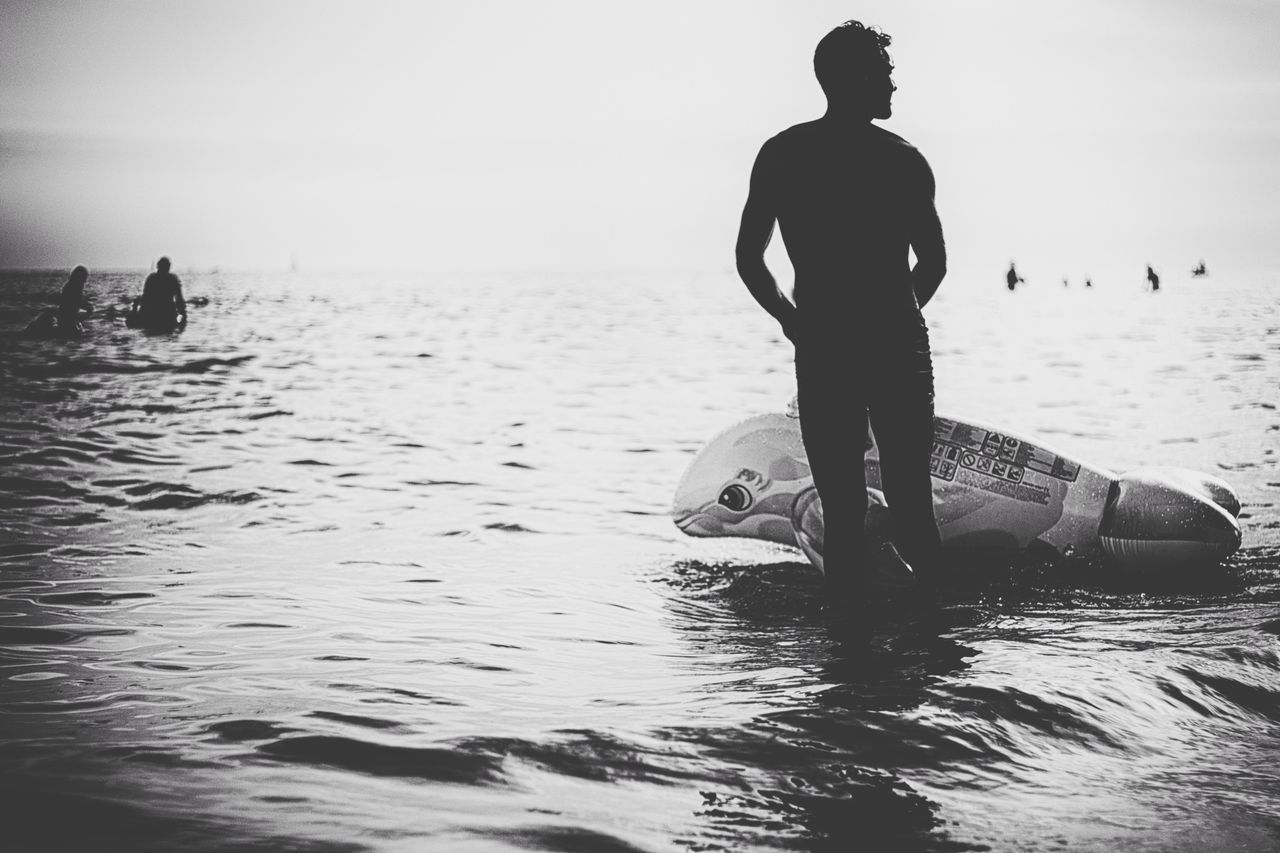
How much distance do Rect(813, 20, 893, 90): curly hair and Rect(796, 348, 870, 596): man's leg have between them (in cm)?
105

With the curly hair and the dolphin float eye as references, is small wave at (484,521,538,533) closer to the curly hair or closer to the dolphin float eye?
the dolphin float eye

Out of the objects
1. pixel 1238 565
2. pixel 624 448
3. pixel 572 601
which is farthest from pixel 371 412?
pixel 1238 565

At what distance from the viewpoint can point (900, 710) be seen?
3.20 meters

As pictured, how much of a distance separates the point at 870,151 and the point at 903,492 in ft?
4.30

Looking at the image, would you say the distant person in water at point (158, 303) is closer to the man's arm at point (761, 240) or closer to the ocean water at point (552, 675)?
the ocean water at point (552, 675)

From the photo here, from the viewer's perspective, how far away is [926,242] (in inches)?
163

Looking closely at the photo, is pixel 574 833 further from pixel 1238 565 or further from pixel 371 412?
pixel 371 412

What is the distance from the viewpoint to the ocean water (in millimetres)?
2486

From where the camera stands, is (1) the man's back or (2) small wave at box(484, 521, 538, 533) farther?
(2) small wave at box(484, 521, 538, 533)

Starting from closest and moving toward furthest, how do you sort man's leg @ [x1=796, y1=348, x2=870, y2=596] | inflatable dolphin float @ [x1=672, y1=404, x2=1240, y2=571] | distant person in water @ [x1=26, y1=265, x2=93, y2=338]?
man's leg @ [x1=796, y1=348, x2=870, y2=596] → inflatable dolphin float @ [x1=672, y1=404, x2=1240, y2=571] → distant person in water @ [x1=26, y1=265, x2=93, y2=338]

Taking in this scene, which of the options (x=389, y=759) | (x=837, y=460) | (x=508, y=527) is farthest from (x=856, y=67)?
(x=508, y=527)

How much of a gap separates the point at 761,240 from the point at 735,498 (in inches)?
81.0

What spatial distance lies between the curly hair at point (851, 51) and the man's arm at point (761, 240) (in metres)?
0.37

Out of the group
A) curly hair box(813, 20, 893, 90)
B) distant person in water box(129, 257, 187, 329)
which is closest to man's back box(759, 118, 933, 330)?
curly hair box(813, 20, 893, 90)
